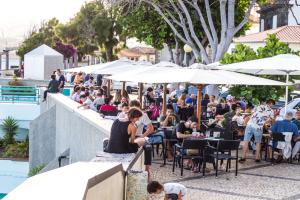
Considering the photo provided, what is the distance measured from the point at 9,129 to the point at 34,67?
14931mm

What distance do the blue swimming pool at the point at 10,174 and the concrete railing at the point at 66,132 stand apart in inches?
73.6

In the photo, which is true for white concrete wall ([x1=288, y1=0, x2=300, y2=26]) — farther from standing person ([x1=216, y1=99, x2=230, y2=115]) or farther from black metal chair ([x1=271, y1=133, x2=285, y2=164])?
black metal chair ([x1=271, y1=133, x2=285, y2=164])

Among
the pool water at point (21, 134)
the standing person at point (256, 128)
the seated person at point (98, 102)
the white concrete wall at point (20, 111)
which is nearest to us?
the standing person at point (256, 128)

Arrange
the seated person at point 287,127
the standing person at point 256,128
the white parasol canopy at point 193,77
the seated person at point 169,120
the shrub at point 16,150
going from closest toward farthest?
1. the white parasol canopy at point 193,77
2. the seated person at point 287,127
3. the standing person at point 256,128
4. the seated person at point 169,120
5. the shrub at point 16,150

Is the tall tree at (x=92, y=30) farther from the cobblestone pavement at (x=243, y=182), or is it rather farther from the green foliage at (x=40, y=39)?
the cobblestone pavement at (x=243, y=182)

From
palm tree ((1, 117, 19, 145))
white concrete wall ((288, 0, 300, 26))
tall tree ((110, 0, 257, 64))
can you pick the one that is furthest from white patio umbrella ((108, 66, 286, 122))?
white concrete wall ((288, 0, 300, 26))

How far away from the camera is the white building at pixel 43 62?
42.1 m

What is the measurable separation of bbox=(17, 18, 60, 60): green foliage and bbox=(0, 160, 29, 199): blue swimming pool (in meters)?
43.5

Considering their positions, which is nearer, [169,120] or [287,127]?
[287,127]

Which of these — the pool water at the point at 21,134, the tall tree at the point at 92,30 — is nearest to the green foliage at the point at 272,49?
the pool water at the point at 21,134

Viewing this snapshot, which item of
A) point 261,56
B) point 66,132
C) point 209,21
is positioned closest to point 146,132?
point 66,132

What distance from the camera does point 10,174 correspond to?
25609 mm

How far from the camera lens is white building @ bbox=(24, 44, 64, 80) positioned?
138ft

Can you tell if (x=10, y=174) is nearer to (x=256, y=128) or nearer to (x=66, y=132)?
(x=66, y=132)
